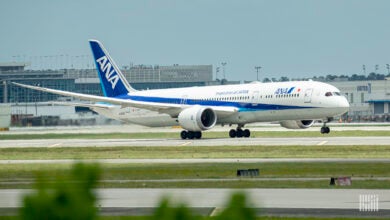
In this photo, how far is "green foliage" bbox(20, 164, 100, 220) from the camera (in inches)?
155

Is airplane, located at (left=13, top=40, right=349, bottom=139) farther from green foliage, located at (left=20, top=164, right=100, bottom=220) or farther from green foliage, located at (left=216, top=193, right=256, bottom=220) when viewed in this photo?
green foliage, located at (left=20, top=164, right=100, bottom=220)

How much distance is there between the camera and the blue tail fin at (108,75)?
228 feet

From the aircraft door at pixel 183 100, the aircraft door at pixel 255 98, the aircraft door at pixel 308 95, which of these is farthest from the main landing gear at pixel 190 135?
the aircraft door at pixel 308 95

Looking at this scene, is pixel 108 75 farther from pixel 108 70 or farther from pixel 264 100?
pixel 264 100

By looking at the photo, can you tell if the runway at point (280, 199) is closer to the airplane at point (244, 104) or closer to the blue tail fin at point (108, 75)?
the airplane at point (244, 104)

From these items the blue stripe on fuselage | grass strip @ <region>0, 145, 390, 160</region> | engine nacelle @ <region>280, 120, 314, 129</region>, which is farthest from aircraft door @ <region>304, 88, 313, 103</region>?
grass strip @ <region>0, 145, 390, 160</region>

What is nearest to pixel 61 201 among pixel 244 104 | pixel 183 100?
pixel 244 104

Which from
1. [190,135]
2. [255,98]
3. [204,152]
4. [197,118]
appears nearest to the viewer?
[204,152]

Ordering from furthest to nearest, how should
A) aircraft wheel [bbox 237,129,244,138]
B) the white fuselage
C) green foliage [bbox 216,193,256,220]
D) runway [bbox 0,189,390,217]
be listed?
aircraft wheel [bbox 237,129,244,138] < the white fuselage < runway [bbox 0,189,390,217] < green foliage [bbox 216,193,256,220]

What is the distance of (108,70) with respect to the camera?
230 feet

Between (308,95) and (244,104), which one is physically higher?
(308,95)

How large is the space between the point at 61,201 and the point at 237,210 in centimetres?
80

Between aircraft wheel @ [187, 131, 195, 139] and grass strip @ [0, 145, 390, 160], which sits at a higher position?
grass strip @ [0, 145, 390, 160]

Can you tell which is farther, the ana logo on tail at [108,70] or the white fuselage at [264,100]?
the ana logo on tail at [108,70]
